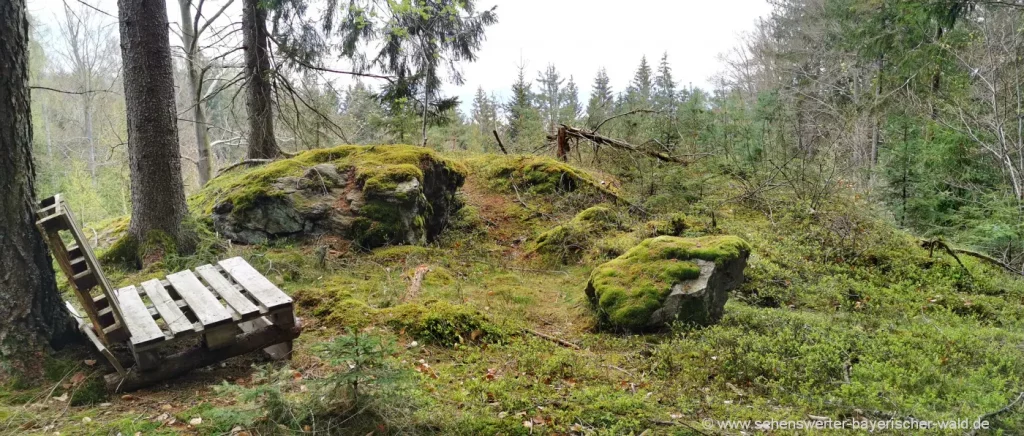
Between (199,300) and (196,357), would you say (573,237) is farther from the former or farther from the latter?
(196,357)

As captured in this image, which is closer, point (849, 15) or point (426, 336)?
point (426, 336)

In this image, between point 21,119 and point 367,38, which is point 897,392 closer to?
point 21,119

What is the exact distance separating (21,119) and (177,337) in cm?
169

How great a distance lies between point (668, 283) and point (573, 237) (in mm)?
2947

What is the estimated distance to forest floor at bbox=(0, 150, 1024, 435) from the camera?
8.33ft

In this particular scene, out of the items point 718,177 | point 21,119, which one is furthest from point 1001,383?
point 718,177

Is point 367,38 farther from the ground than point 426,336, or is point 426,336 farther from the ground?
point 367,38

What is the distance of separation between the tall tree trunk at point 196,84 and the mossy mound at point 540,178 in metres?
6.40

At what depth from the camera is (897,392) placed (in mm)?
2953

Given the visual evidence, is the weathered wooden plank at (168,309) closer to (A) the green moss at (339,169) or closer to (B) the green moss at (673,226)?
(A) the green moss at (339,169)

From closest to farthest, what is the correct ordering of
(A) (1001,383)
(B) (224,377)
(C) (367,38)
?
(A) (1001,383) < (B) (224,377) < (C) (367,38)

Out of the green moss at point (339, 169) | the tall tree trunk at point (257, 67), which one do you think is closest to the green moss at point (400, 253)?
the green moss at point (339, 169)

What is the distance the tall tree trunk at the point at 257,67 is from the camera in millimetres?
8947

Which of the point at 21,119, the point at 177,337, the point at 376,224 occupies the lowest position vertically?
the point at 177,337
